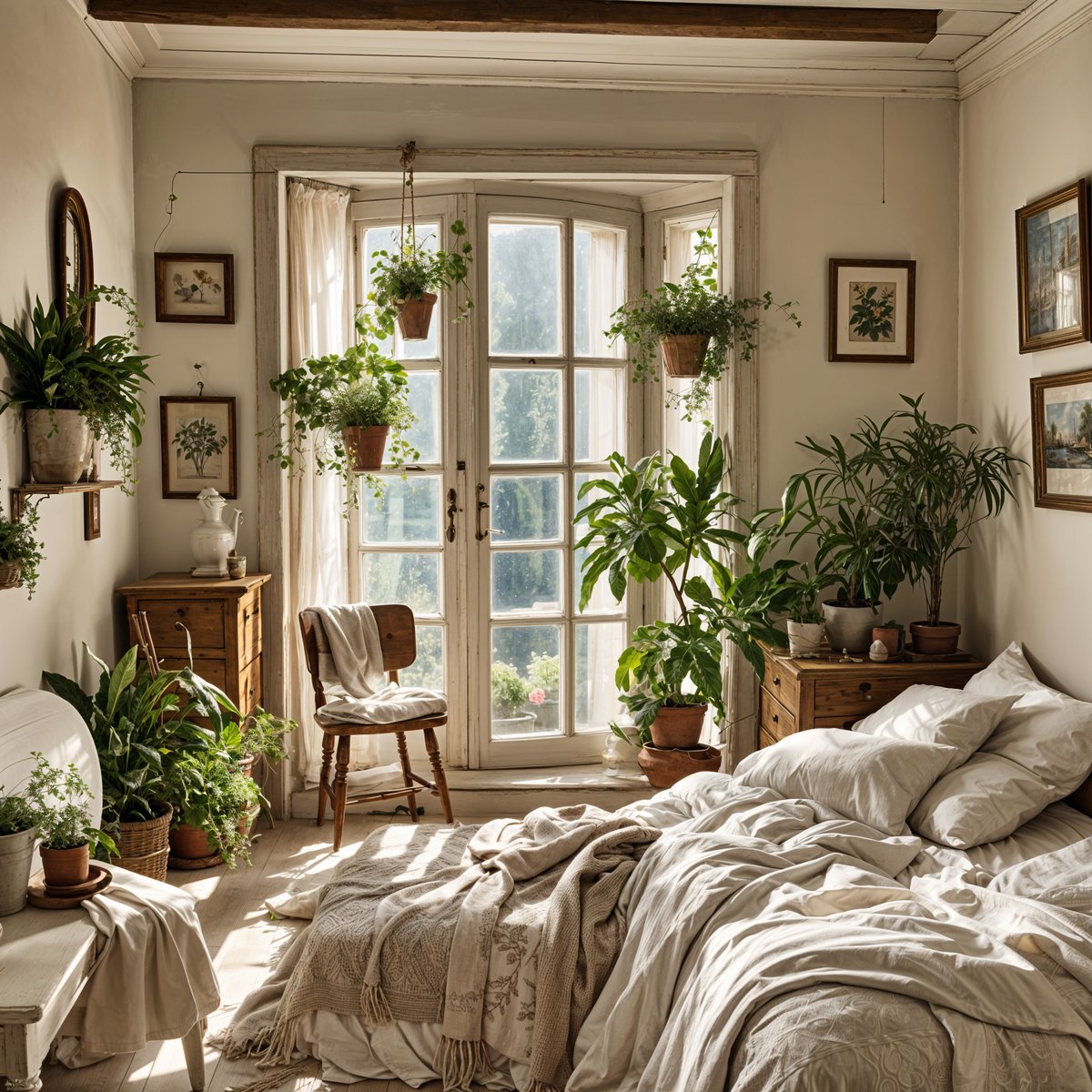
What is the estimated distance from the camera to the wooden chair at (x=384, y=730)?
434 cm

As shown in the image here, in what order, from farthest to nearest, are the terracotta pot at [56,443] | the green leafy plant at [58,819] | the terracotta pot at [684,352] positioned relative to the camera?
the terracotta pot at [684,352], the terracotta pot at [56,443], the green leafy plant at [58,819]

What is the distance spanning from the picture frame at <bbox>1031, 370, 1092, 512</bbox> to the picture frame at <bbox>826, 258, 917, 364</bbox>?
78cm

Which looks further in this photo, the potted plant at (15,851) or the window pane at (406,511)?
the window pane at (406,511)

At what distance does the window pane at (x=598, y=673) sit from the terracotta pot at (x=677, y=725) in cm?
67

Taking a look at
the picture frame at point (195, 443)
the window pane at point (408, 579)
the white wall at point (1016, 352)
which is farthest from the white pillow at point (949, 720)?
the picture frame at point (195, 443)

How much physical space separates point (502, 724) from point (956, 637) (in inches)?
76.8

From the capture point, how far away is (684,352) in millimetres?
4559

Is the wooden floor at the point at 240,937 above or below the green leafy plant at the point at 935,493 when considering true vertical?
below

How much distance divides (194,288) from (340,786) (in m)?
2.03

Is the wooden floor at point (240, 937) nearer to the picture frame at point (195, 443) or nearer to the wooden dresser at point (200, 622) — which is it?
the wooden dresser at point (200, 622)

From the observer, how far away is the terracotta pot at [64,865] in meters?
2.50

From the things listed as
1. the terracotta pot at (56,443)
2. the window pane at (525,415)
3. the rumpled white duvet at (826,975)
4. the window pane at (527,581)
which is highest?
the window pane at (525,415)

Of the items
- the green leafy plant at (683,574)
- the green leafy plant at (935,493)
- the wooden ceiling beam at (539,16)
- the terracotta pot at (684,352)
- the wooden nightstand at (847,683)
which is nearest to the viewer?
the wooden ceiling beam at (539,16)

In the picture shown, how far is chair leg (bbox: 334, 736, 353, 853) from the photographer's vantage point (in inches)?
170
